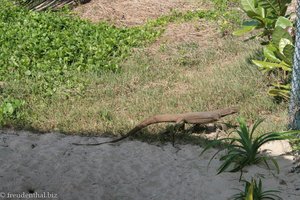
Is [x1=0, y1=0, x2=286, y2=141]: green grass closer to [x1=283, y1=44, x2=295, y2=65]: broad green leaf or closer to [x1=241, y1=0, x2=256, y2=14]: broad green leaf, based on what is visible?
[x1=283, y1=44, x2=295, y2=65]: broad green leaf

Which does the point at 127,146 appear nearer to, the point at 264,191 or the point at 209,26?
the point at 264,191

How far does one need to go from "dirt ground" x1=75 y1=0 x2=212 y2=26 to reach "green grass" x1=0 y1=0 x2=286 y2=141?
63 centimetres

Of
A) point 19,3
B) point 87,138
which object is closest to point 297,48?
point 87,138

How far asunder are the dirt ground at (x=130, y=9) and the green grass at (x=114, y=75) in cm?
63

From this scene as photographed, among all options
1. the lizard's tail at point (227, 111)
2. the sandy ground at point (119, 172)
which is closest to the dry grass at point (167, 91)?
the lizard's tail at point (227, 111)

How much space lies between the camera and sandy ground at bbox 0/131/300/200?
4.78 metres

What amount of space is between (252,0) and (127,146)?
2.54 meters

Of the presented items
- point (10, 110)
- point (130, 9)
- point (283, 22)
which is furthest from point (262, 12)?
point (130, 9)

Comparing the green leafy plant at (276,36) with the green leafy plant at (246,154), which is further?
the green leafy plant at (276,36)

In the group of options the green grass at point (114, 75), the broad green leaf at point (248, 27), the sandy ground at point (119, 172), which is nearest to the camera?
the sandy ground at point (119, 172)

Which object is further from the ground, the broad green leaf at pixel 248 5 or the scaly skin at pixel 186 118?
the broad green leaf at pixel 248 5

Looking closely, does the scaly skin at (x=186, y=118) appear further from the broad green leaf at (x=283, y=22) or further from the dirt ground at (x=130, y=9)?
the dirt ground at (x=130, y=9)

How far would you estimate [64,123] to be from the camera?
20.3ft

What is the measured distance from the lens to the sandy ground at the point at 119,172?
4781 millimetres
